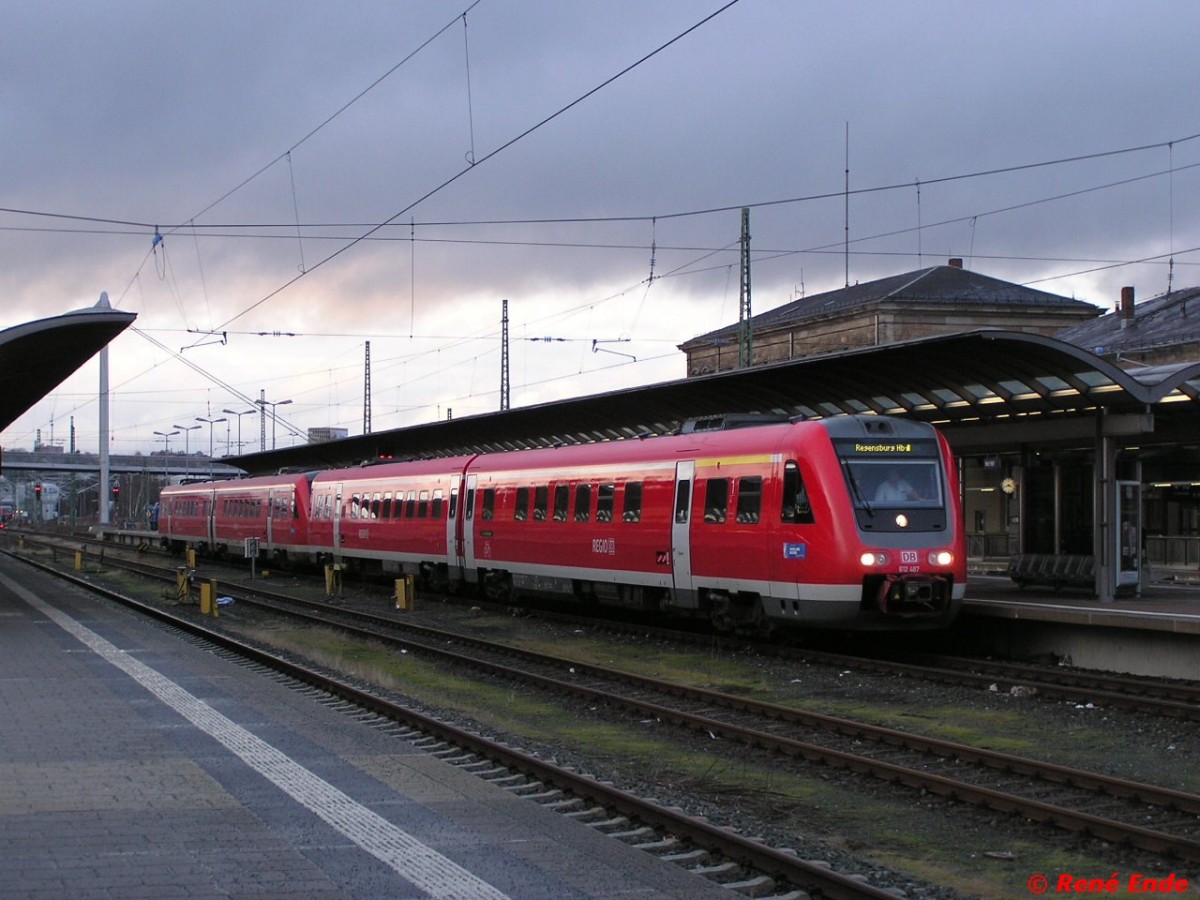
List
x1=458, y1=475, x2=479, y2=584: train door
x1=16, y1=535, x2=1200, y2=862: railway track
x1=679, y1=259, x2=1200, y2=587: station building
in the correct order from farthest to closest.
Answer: x1=458, y1=475, x2=479, y2=584: train door → x1=679, y1=259, x2=1200, y2=587: station building → x1=16, y1=535, x2=1200, y2=862: railway track

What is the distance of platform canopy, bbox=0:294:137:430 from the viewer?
2431cm

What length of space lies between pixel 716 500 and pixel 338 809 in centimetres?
1048

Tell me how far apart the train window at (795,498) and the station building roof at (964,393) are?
6.38 feet

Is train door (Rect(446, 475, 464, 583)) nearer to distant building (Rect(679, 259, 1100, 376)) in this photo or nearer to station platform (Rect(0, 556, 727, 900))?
station platform (Rect(0, 556, 727, 900))

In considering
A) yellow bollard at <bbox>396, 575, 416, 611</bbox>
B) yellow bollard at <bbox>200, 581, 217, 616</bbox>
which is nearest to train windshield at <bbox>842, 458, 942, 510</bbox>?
yellow bollard at <bbox>396, 575, 416, 611</bbox>

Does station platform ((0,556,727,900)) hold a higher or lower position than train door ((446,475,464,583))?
lower

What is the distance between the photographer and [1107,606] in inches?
725

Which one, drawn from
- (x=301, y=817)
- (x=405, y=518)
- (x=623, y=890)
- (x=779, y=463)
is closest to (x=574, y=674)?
(x=779, y=463)

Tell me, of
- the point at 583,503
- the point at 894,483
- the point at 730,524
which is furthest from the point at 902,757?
the point at 583,503

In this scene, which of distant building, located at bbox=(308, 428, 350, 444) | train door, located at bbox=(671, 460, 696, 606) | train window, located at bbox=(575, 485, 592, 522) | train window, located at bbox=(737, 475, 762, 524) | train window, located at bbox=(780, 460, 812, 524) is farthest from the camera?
distant building, located at bbox=(308, 428, 350, 444)

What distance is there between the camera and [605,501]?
21781 mm

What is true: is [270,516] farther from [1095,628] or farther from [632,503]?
[1095,628]

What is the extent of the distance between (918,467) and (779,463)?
179cm

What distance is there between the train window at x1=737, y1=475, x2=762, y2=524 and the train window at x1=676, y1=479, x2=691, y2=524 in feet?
4.66
